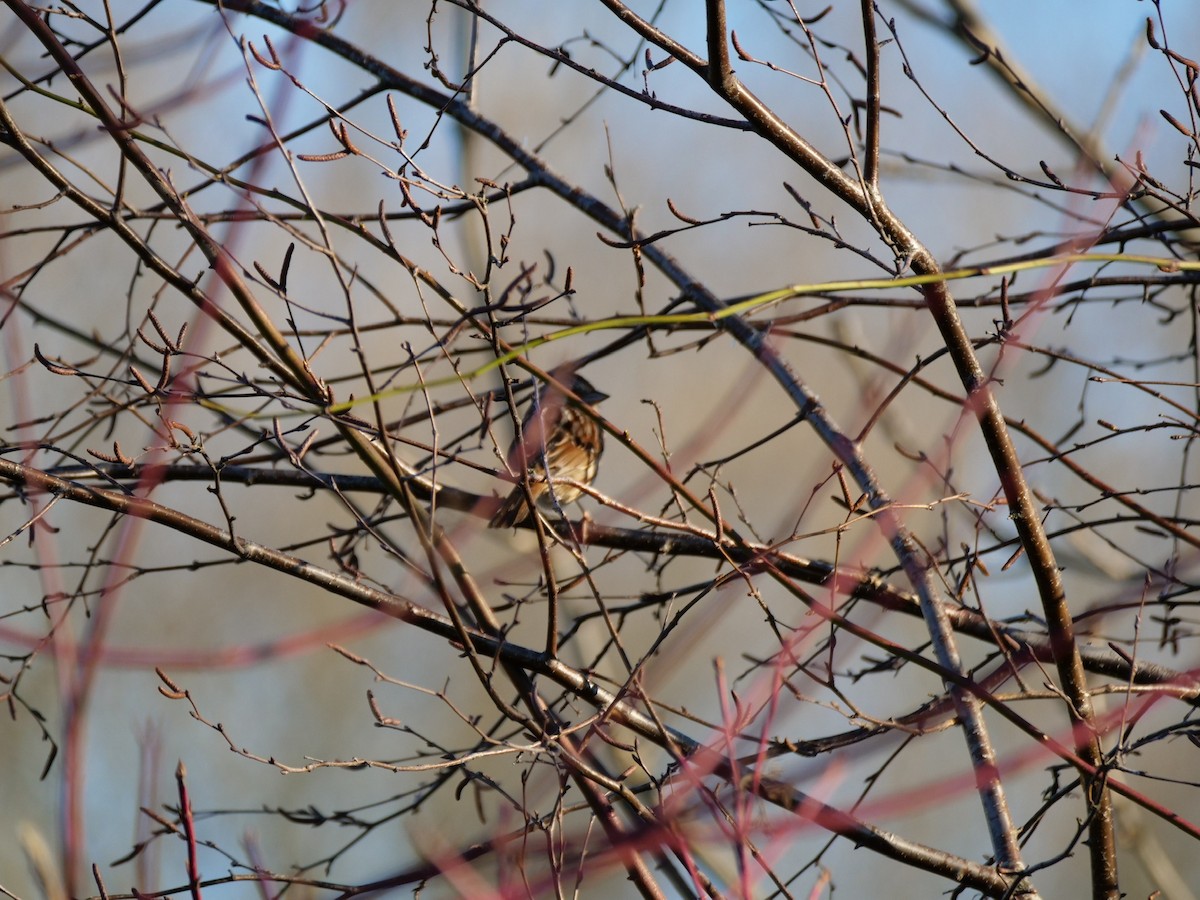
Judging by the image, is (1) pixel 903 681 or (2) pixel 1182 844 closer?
(2) pixel 1182 844

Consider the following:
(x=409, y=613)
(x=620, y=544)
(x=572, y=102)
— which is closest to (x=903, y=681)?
(x=572, y=102)

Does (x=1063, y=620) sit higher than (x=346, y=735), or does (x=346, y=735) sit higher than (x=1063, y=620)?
(x=346, y=735)

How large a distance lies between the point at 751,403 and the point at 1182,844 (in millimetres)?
4240

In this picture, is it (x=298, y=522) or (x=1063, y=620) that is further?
(x=298, y=522)

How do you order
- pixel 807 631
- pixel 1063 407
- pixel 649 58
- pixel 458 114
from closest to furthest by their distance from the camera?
pixel 807 631 < pixel 649 58 < pixel 458 114 < pixel 1063 407

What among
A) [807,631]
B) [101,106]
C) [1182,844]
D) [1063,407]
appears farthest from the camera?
[1063,407]

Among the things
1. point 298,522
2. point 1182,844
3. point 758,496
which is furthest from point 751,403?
point 1182,844

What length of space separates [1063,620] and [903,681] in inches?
273

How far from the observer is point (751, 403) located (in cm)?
848

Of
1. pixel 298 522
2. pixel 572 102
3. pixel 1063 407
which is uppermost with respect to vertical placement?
pixel 572 102

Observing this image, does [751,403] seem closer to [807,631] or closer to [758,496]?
[758,496]

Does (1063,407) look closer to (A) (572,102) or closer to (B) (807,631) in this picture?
(A) (572,102)

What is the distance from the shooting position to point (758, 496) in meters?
8.60

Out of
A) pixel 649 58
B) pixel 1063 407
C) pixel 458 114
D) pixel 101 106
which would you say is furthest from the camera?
pixel 1063 407
